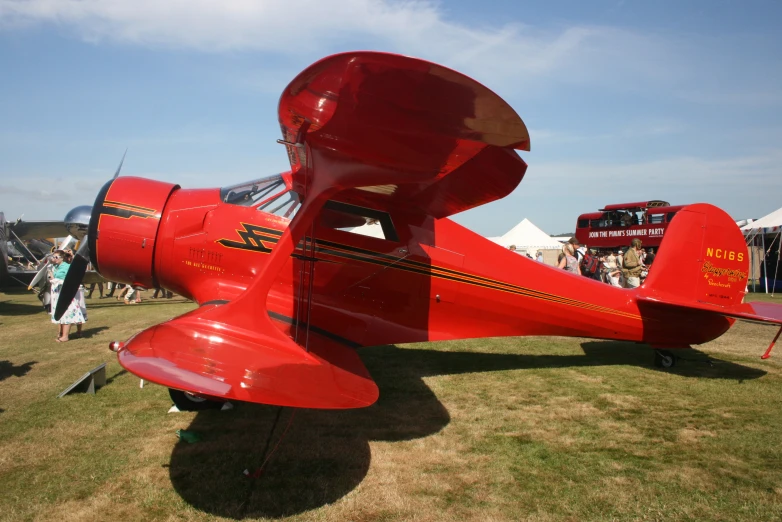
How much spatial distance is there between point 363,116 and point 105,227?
11.2 feet

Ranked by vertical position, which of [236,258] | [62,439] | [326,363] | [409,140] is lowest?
[62,439]

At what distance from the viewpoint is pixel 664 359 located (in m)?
6.33

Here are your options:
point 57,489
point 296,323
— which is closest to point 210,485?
point 57,489

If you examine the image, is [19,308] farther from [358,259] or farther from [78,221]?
[358,259]

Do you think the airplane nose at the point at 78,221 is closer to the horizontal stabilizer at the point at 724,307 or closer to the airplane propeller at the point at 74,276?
the airplane propeller at the point at 74,276

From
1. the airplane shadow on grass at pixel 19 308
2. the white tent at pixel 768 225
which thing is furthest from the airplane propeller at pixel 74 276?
the white tent at pixel 768 225

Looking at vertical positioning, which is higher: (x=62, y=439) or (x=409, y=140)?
(x=409, y=140)

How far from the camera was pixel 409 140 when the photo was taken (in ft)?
10.6

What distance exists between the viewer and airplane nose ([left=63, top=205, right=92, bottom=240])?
6.38 meters

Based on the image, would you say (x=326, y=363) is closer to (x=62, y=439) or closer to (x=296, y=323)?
(x=296, y=323)

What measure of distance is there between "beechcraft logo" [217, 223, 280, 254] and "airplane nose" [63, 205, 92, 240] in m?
2.57

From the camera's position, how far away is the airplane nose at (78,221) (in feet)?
20.9

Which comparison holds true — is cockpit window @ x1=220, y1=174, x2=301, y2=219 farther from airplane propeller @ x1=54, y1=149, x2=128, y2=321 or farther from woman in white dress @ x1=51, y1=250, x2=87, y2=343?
woman in white dress @ x1=51, y1=250, x2=87, y2=343

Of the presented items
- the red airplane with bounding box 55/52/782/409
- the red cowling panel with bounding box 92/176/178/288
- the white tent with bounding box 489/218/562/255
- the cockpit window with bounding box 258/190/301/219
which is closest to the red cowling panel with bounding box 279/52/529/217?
the red airplane with bounding box 55/52/782/409
